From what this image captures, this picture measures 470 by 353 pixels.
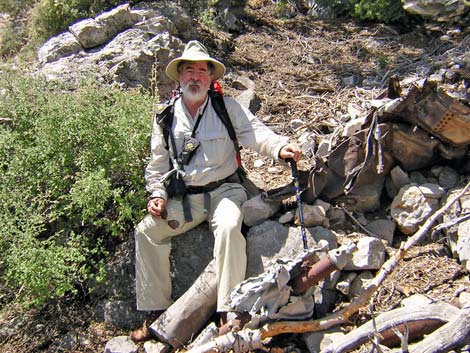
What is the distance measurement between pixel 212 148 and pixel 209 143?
0.05 m

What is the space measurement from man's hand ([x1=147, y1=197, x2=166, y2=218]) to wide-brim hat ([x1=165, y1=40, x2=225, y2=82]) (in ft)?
4.07

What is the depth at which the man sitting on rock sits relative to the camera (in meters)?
4.34

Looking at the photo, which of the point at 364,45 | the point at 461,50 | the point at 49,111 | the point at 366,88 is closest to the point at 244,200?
the point at 49,111

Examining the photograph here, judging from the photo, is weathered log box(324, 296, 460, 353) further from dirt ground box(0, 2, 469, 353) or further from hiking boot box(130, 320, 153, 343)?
hiking boot box(130, 320, 153, 343)

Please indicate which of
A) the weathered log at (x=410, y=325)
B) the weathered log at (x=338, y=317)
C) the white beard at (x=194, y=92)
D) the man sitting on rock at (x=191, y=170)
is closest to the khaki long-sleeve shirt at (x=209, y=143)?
the man sitting on rock at (x=191, y=170)

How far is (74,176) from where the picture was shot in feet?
16.3

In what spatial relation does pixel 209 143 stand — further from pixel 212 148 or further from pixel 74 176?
pixel 74 176

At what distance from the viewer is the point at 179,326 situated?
4.11m

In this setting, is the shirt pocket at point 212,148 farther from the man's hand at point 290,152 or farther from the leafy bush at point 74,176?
the leafy bush at point 74,176

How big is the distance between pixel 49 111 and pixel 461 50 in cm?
499

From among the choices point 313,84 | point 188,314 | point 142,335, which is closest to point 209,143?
point 188,314

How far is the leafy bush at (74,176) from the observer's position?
4.43 meters

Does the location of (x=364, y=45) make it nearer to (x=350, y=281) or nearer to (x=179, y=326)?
(x=350, y=281)

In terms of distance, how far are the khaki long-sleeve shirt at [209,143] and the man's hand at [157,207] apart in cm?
5
